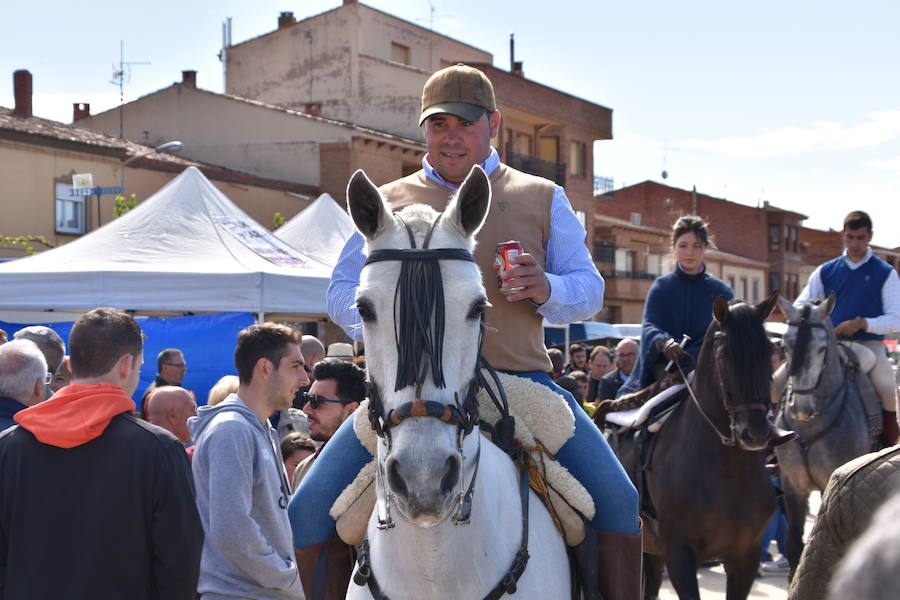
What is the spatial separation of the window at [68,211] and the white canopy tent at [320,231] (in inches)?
463

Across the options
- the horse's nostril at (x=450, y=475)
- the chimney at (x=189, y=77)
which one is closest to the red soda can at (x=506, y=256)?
the horse's nostril at (x=450, y=475)

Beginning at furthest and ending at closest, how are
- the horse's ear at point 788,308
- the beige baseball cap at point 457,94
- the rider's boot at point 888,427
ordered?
the rider's boot at point 888,427
the horse's ear at point 788,308
the beige baseball cap at point 457,94

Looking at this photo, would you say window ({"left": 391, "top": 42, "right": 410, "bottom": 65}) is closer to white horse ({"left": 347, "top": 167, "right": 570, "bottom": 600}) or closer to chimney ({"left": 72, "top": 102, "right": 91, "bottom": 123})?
chimney ({"left": 72, "top": 102, "right": 91, "bottom": 123})

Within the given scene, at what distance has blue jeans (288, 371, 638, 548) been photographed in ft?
11.2

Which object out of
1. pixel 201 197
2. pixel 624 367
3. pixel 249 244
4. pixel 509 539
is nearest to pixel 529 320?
pixel 509 539

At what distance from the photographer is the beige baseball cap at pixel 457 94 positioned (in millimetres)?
3652

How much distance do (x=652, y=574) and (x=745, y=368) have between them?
2107 millimetres

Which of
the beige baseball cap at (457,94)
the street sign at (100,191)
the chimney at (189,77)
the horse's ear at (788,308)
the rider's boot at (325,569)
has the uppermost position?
the chimney at (189,77)

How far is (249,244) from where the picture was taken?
12547 millimetres

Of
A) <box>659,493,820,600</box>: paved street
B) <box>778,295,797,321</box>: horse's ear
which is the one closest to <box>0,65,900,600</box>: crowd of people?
<box>778,295,797,321</box>: horse's ear

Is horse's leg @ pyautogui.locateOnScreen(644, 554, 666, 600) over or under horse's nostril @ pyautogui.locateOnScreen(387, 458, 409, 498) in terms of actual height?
under

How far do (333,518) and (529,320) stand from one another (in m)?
1.07

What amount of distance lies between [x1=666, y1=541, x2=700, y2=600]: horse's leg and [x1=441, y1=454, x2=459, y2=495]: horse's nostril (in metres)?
4.27

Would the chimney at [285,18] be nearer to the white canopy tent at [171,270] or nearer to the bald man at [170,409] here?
the white canopy tent at [171,270]
